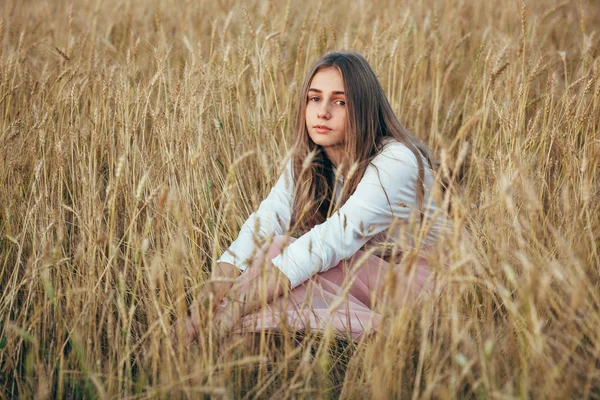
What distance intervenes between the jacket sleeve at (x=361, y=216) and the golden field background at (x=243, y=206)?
0.22 metres

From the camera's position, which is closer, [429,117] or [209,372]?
[209,372]

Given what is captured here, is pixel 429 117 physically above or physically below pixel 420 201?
above

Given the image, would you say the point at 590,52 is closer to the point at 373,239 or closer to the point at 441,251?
the point at 373,239

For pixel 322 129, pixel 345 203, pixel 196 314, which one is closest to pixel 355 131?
pixel 322 129

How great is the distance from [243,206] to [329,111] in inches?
23.4

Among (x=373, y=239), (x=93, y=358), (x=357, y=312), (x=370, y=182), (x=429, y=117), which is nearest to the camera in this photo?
(x=93, y=358)

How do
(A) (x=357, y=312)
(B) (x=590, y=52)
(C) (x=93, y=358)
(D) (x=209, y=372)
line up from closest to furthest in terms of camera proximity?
(D) (x=209, y=372)
(C) (x=93, y=358)
(A) (x=357, y=312)
(B) (x=590, y=52)

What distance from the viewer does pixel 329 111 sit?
6.64ft

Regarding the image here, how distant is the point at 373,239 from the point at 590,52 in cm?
148

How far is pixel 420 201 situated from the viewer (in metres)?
1.89

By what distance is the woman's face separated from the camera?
6.64ft

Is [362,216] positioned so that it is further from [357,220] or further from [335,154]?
[335,154]

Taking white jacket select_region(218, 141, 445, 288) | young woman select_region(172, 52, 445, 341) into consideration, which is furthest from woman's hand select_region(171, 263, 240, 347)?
white jacket select_region(218, 141, 445, 288)

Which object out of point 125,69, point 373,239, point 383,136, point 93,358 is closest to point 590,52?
point 383,136
